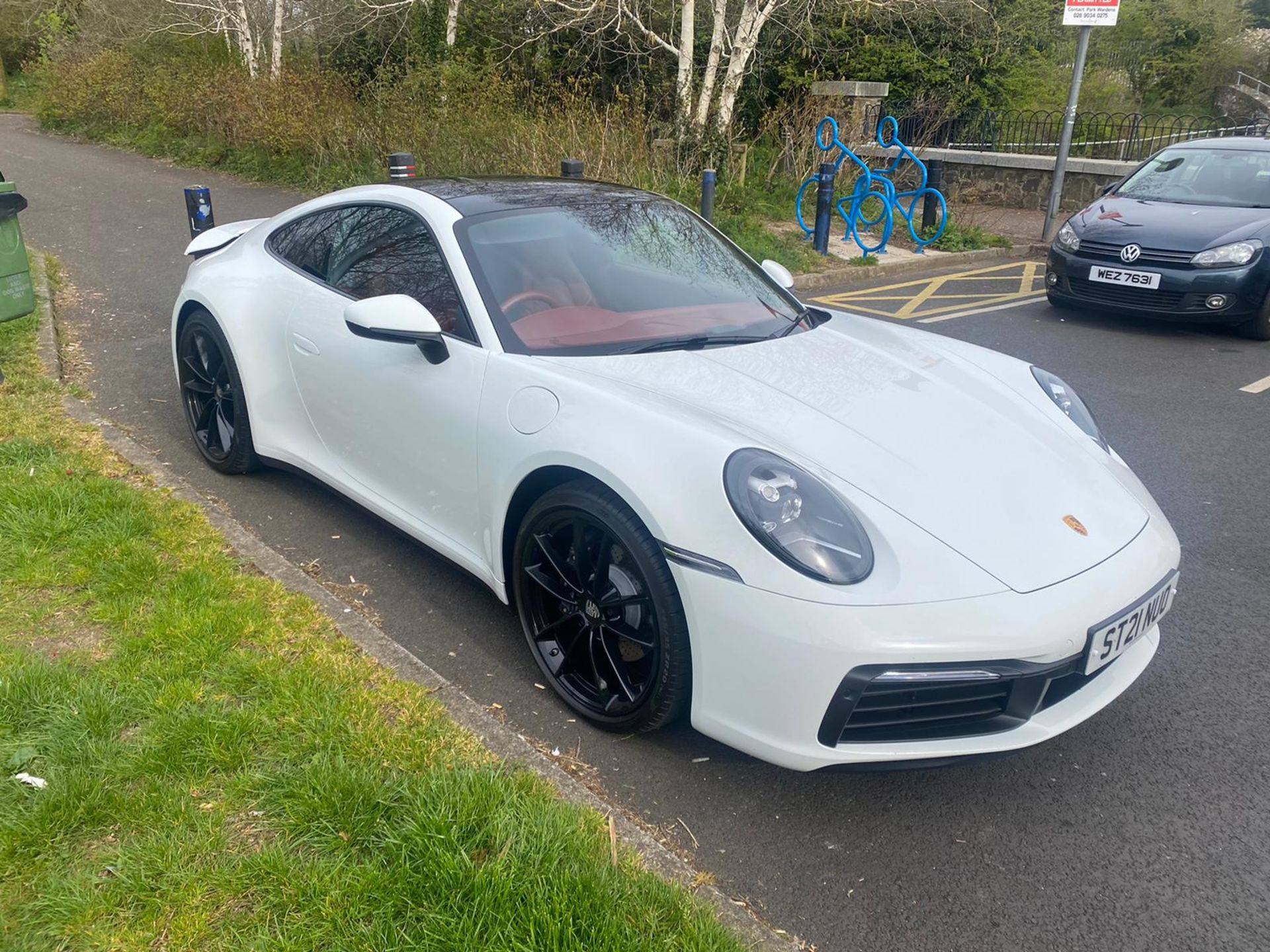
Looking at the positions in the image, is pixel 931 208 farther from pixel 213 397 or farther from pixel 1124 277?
pixel 213 397

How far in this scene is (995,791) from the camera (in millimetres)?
2652

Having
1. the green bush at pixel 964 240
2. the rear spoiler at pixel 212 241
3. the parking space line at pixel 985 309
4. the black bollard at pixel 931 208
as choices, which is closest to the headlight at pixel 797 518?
the rear spoiler at pixel 212 241

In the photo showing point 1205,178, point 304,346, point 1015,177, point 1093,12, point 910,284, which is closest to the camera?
point 304,346

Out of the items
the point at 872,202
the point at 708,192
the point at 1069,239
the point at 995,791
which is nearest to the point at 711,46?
the point at 872,202

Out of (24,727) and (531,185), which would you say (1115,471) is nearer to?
(531,185)

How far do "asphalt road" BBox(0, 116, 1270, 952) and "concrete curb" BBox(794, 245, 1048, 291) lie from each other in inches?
213

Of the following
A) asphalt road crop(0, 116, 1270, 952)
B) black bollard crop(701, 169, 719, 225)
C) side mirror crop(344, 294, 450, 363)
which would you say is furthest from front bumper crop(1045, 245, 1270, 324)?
side mirror crop(344, 294, 450, 363)

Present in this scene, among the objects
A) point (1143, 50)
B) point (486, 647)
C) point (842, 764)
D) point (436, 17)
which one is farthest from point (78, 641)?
point (1143, 50)

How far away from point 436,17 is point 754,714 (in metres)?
17.8

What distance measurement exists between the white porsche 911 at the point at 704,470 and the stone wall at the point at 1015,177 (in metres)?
11.5

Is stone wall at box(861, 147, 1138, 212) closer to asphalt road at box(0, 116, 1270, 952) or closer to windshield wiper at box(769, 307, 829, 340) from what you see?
asphalt road at box(0, 116, 1270, 952)

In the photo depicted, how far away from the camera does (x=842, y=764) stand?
7.55 ft

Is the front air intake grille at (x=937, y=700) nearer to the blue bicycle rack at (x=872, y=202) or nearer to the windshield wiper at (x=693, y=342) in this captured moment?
the windshield wiper at (x=693, y=342)

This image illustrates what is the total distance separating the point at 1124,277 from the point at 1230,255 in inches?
28.5
